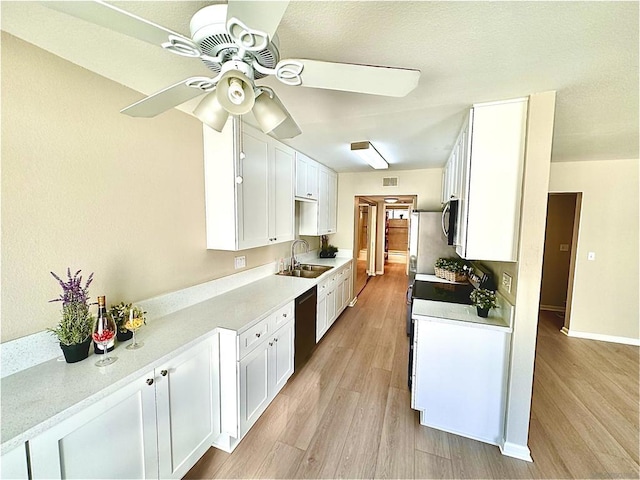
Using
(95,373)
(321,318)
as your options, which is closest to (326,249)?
(321,318)

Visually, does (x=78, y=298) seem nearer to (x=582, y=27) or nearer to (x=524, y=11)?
(x=524, y=11)

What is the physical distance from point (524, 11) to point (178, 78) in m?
1.67

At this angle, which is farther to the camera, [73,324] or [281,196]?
[281,196]

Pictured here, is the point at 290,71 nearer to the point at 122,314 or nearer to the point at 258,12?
the point at 258,12

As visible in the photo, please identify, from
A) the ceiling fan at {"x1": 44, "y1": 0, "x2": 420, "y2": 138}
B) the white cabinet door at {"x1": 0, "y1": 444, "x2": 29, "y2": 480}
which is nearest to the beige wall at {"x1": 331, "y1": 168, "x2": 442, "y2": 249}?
the ceiling fan at {"x1": 44, "y1": 0, "x2": 420, "y2": 138}

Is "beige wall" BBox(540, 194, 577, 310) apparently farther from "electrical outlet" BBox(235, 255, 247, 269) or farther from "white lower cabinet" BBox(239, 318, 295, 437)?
"electrical outlet" BBox(235, 255, 247, 269)

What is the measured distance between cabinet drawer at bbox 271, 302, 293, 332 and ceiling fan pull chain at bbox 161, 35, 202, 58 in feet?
5.70

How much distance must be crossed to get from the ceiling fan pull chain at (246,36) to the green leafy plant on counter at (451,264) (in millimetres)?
3168

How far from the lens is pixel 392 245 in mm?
10539

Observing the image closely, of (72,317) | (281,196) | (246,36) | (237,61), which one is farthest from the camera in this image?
(281,196)

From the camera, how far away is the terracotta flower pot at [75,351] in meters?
1.28

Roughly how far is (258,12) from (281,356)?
7.49 ft

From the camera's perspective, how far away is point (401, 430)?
2012 millimetres

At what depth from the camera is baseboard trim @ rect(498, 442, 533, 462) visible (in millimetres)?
1772
